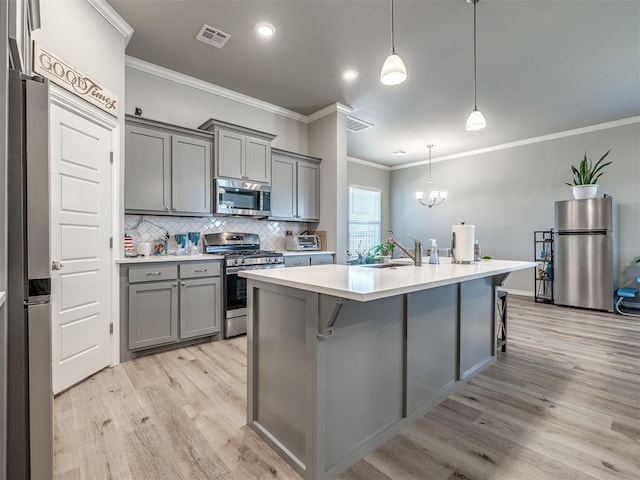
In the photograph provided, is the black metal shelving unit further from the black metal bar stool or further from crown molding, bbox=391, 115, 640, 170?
the black metal bar stool

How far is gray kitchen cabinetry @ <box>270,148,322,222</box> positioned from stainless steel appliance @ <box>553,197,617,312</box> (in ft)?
13.0

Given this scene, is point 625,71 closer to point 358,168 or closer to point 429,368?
point 429,368

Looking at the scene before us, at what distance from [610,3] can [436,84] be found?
1633mm

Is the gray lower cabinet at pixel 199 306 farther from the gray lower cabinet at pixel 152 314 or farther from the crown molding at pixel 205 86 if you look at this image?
the crown molding at pixel 205 86

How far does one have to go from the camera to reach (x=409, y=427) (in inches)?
76.5

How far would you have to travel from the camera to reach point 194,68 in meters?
3.65

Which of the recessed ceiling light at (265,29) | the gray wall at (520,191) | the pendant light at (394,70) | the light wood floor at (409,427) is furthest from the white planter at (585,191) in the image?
the recessed ceiling light at (265,29)

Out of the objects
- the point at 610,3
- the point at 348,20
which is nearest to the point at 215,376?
the point at 348,20

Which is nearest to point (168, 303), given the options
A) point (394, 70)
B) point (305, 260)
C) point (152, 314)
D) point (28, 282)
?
point (152, 314)

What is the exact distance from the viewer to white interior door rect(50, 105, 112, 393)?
2.31 meters

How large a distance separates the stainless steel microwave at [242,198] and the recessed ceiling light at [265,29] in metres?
1.61

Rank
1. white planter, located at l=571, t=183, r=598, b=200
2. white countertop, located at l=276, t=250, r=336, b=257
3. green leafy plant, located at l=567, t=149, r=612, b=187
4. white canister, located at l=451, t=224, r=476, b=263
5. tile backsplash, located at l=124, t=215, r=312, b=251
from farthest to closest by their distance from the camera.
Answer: green leafy plant, located at l=567, t=149, r=612, b=187 → white planter, located at l=571, t=183, r=598, b=200 → white countertop, located at l=276, t=250, r=336, b=257 → tile backsplash, located at l=124, t=215, r=312, b=251 → white canister, located at l=451, t=224, r=476, b=263

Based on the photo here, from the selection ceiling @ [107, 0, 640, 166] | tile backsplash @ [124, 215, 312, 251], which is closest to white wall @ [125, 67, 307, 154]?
ceiling @ [107, 0, 640, 166]

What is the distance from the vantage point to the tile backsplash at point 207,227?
3.52m
